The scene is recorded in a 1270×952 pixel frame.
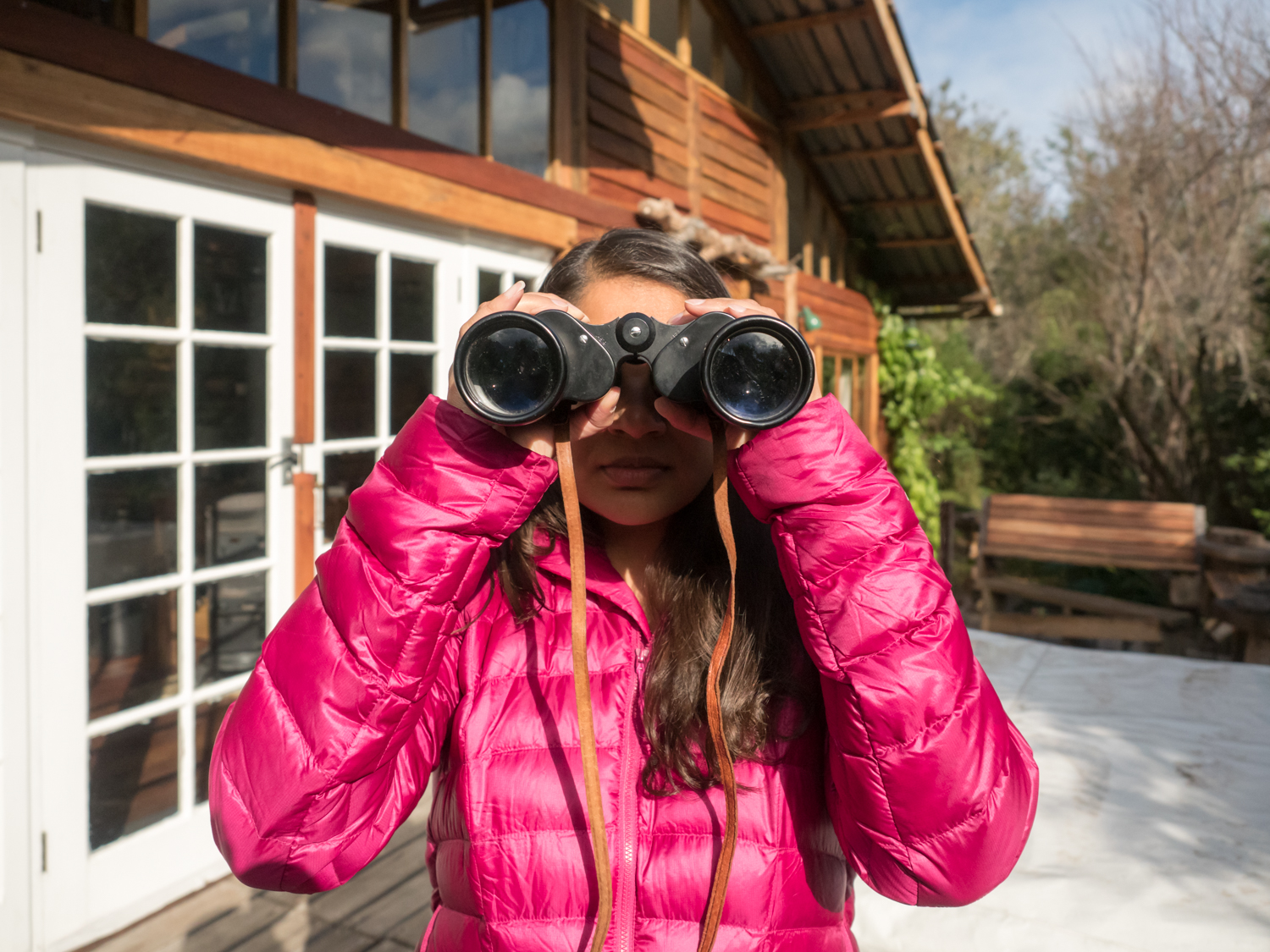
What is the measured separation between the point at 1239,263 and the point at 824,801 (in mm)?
8802

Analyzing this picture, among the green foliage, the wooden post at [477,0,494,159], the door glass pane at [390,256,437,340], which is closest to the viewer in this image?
the door glass pane at [390,256,437,340]

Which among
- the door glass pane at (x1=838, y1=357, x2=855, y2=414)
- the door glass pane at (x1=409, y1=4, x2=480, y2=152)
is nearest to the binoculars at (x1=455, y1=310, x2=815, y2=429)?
the door glass pane at (x1=409, y1=4, x2=480, y2=152)

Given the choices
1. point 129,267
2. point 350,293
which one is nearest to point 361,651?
point 129,267

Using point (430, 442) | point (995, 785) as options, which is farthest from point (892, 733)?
point (430, 442)

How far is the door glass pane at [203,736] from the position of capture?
2385mm

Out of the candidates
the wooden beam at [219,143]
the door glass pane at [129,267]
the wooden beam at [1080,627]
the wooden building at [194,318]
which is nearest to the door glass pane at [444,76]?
the wooden building at [194,318]

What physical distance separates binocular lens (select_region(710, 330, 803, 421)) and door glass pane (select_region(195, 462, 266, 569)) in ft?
6.44

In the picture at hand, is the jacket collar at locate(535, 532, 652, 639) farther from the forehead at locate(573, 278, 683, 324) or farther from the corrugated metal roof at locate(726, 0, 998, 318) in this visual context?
the corrugated metal roof at locate(726, 0, 998, 318)

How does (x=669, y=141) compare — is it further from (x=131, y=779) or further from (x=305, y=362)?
(x=131, y=779)

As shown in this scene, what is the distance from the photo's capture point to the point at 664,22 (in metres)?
4.58

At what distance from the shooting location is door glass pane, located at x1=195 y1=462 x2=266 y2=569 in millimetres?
2381

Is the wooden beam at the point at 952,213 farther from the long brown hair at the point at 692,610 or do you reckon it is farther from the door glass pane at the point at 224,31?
the long brown hair at the point at 692,610

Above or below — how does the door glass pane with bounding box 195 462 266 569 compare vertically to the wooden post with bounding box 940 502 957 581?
above

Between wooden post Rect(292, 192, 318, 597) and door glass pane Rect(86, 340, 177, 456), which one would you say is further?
→ wooden post Rect(292, 192, 318, 597)
